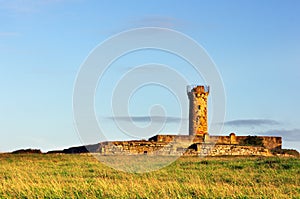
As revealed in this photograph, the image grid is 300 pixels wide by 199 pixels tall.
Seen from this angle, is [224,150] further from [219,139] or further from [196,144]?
[219,139]

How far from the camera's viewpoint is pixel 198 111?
47.1m

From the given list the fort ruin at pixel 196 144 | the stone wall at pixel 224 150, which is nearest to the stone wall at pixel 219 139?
the fort ruin at pixel 196 144

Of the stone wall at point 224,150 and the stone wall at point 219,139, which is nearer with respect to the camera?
the stone wall at point 224,150

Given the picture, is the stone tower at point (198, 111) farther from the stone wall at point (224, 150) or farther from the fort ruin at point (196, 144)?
the stone wall at point (224, 150)

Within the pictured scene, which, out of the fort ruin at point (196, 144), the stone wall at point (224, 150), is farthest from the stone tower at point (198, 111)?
the stone wall at point (224, 150)

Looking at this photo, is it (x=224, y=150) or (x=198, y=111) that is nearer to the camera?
(x=224, y=150)

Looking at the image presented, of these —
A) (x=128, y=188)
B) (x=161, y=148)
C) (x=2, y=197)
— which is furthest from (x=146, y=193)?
(x=161, y=148)

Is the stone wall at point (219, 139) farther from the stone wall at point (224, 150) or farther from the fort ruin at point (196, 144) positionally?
the stone wall at point (224, 150)

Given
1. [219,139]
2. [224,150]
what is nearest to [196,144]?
[224,150]

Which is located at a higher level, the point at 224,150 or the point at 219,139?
the point at 219,139

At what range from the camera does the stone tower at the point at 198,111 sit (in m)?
46.8

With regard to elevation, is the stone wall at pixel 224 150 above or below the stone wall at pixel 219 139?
below

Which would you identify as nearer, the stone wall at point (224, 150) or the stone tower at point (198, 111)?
the stone wall at point (224, 150)

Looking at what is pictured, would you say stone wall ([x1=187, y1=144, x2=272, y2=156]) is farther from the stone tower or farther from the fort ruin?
the stone tower
